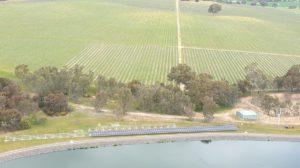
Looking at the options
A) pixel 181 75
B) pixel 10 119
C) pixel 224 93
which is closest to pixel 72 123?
pixel 10 119

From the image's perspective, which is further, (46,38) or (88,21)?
(88,21)

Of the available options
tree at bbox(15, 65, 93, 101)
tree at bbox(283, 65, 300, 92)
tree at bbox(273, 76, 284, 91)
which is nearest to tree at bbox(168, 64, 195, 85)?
tree at bbox(15, 65, 93, 101)

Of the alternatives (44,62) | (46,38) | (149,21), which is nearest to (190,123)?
(44,62)

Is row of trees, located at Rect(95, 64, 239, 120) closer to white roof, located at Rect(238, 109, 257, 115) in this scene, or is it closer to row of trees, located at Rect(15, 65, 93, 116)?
row of trees, located at Rect(15, 65, 93, 116)

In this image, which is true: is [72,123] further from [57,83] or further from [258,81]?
[258,81]

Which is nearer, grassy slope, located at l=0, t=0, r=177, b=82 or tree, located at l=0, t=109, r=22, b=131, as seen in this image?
tree, located at l=0, t=109, r=22, b=131

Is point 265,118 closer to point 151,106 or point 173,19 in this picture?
point 151,106
